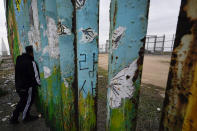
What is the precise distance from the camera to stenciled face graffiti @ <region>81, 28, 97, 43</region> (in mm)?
1106

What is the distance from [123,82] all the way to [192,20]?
0.53m

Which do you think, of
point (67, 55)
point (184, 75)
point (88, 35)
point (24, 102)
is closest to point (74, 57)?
point (67, 55)

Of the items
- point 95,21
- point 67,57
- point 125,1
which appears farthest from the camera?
point 67,57

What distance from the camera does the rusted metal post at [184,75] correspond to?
47 cm

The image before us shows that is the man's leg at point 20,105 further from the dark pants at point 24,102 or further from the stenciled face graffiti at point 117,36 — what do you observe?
the stenciled face graffiti at point 117,36

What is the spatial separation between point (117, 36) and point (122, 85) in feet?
1.25

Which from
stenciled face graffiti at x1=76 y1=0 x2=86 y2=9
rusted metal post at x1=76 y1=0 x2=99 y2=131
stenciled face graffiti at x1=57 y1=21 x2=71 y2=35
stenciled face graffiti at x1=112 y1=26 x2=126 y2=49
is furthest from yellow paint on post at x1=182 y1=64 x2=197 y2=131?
stenciled face graffiti at x1=57 y1=21 x2=71 y2=35

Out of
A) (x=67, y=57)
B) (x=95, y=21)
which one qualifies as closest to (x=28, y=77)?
(x=67, y=57)

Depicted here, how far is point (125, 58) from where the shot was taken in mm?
760

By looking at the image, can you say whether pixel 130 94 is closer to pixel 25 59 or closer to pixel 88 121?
pixel 88 121

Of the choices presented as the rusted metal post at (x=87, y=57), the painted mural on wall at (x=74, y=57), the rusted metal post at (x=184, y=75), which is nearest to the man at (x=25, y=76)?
the painted mural on wall at (x=74, y=57)

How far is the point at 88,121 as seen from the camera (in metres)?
1.34

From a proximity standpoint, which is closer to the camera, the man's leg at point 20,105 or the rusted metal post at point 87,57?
the rusted metal post at point 87,57

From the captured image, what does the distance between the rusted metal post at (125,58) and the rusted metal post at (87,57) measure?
374mm
